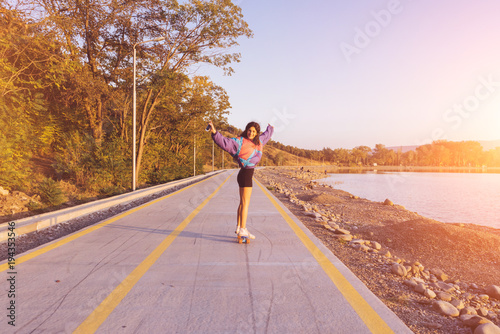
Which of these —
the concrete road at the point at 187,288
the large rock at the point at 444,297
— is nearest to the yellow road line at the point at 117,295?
the concrete road at the point at 187,288

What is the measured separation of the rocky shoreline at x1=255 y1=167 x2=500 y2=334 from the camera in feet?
10.2

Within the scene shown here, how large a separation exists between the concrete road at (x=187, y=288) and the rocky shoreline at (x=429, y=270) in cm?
45

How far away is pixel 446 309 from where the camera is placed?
320 centimetres

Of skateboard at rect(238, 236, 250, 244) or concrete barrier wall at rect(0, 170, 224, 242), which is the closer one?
skateboard at rect(238, 236, 250, 244)

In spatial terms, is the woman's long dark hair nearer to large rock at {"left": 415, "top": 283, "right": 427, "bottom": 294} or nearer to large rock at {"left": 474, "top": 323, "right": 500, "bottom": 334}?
large rock at {"left": 415, "top": 283, "right": 427, "bottom": 294}

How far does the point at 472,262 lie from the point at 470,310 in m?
3.61

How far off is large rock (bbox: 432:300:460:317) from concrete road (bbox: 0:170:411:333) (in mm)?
746

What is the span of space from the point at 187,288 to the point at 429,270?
417 centimetres

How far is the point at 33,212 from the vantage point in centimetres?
938

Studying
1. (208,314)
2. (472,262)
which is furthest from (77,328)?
(472,262)

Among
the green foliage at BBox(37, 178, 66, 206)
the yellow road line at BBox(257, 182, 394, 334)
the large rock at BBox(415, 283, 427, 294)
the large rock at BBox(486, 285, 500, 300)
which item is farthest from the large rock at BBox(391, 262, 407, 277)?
the green foliage at BBox(37, 178, 66, 206)

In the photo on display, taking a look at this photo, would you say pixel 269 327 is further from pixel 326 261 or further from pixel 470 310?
pixel 470 310

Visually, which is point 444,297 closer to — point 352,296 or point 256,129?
point 352,296

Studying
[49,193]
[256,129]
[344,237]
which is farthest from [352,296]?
[49,193]
